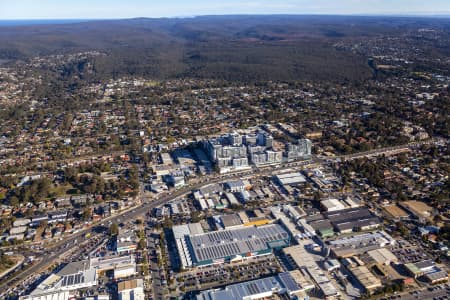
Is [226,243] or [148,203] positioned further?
[148,203]

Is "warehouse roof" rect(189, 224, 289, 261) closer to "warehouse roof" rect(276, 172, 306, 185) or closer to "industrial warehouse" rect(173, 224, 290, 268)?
"industrial warehouse" rect(173, 224, 290, 268)

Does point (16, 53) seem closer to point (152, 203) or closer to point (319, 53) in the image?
point (319, 53)

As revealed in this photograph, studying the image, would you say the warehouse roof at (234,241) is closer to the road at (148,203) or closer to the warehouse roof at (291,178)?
the road at (148,203)

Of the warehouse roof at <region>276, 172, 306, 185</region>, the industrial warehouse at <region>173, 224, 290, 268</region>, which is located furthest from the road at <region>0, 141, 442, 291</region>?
the industrial warehouse at <region>173, 224, 290, 268</region>

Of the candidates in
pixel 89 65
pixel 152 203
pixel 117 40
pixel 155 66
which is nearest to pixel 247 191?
pixel 152 203

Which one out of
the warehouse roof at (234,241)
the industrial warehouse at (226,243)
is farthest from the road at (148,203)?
the warehouse roof at (234,241)

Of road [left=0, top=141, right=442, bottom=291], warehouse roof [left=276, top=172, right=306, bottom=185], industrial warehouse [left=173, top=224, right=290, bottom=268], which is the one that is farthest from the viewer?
warehouse roof [left=276, top=172, right=306, bottom=185]

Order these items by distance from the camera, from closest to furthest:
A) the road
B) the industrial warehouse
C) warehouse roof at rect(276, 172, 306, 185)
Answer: the road → the industrial warehouse → warehouse roof at rect(276, 172, 306, 185)

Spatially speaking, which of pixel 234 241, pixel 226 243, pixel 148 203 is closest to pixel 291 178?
pixel 234 241

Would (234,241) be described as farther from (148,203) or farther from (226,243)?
(148,203)
